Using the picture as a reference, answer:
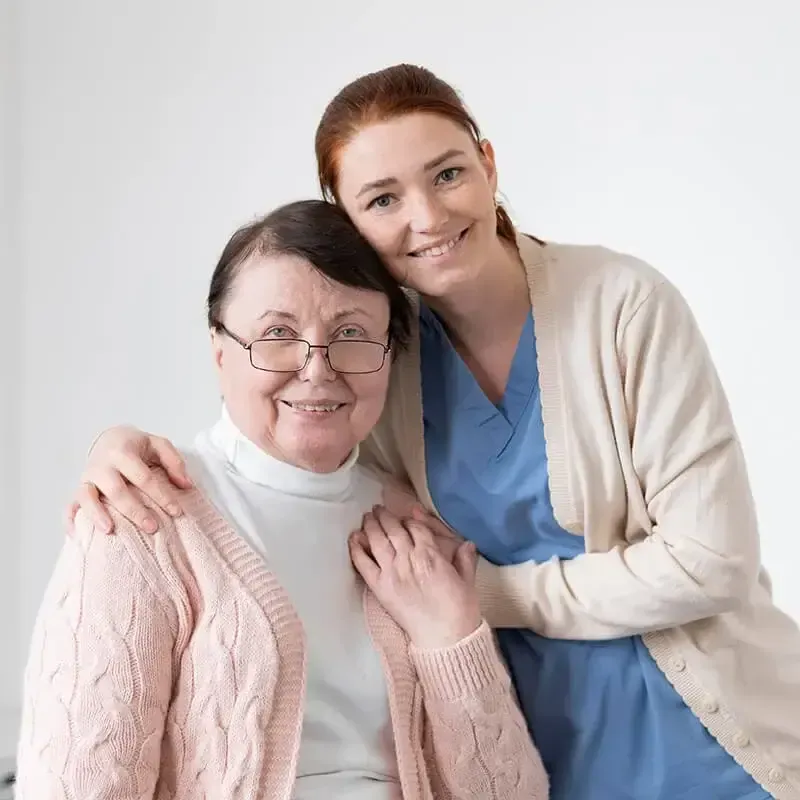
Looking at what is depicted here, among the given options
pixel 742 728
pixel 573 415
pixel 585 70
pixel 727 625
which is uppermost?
pixel 585 70

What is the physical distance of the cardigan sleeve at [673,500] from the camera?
1.46m

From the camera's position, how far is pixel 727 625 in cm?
158

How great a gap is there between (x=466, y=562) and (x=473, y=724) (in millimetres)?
228

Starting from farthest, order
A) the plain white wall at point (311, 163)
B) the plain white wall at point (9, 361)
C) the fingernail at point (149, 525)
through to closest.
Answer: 1. the plain white wall at point (9, 361)
2. the plain white wall at point (311, 163)
3. the fingernail at point (149, 525)

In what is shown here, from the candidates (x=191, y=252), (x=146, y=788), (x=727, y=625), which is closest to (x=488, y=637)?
(x=727, y=625)

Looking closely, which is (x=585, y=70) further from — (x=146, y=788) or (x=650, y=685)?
(x=146, y=788)

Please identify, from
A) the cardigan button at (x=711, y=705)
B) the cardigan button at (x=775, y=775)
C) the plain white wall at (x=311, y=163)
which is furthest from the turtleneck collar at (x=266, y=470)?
the plain white wall at (x=311, y=163)

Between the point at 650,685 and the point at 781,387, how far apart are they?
3.68 ft

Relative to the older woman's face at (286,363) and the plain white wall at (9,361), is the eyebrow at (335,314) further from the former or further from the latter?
the plain white wall at (9,361)

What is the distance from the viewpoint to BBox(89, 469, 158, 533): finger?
53.1 inches

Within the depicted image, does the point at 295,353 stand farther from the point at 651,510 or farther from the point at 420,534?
the point at 651,510

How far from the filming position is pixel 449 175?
1497mm

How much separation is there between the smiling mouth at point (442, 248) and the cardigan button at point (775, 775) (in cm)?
81

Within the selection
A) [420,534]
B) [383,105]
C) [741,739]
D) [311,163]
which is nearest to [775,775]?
[741,739]
